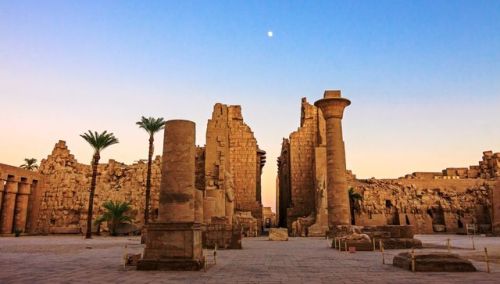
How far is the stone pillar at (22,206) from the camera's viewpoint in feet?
98.0

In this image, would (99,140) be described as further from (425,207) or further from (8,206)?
(425,207)

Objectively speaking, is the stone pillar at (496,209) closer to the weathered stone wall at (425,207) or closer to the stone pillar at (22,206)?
the weathered stone wall at (425,207)

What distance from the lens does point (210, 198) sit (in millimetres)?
24422

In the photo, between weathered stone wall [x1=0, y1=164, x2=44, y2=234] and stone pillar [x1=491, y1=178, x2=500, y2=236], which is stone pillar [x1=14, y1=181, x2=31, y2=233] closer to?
weathered stone wall [x1=0, y1=164, x2=44, y2=234]

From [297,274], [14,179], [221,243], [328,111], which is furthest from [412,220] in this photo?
[14,179]

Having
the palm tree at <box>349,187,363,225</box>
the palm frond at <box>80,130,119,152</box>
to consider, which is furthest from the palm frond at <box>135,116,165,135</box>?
the palm tree at <box>349,187,363,225</box>

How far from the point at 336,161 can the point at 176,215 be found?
1466 centimetres

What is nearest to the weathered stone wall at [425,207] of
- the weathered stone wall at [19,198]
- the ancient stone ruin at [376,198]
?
the ancient stone ruin at [376,198]

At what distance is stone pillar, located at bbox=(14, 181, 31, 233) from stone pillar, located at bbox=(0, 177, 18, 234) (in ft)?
3.19

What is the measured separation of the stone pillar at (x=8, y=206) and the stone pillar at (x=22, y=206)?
3.19ft

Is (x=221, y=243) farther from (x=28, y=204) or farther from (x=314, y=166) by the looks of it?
(x=28, y=204)

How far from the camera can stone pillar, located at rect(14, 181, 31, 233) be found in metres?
29.9

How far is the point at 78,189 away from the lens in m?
34.2

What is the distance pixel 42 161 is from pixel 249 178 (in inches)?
779
